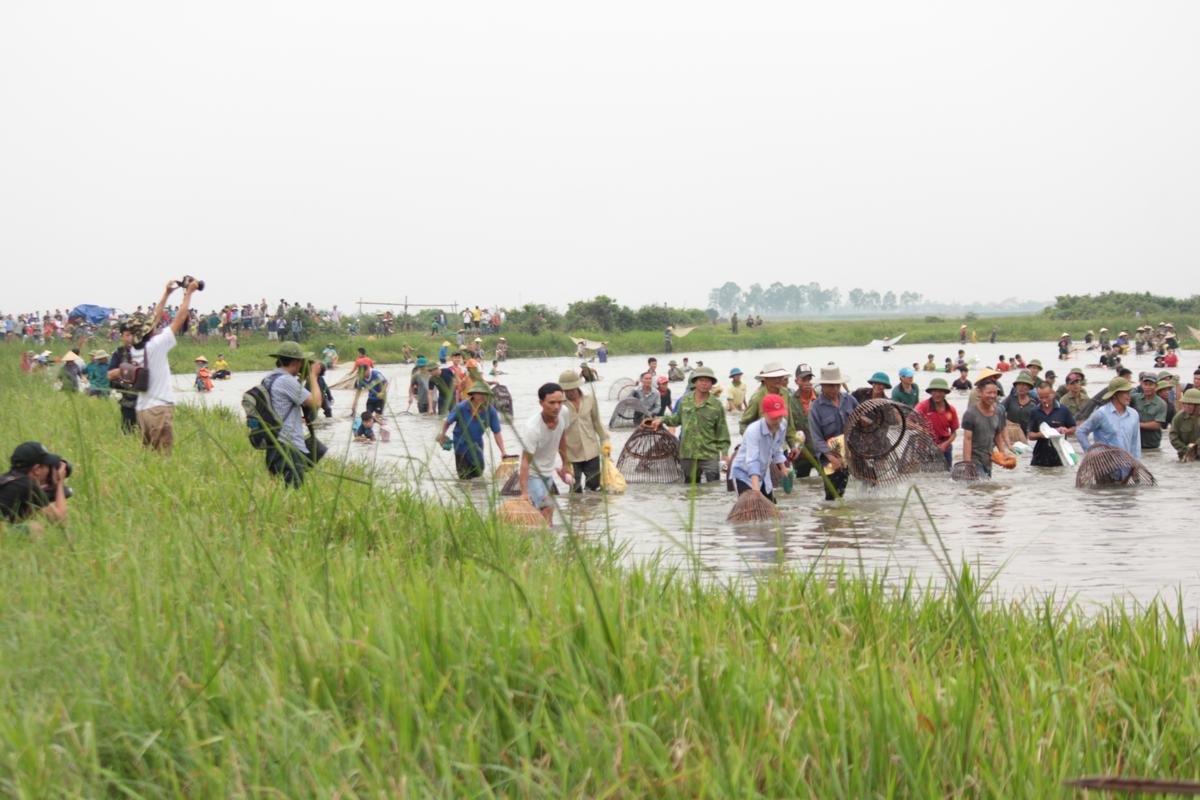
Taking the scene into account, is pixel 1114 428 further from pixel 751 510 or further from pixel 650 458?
pixel 751 510

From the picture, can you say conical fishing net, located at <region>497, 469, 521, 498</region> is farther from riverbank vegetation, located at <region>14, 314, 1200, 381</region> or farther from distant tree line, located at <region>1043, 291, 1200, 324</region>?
distant tree line, located at <region>1043, 291, 1200, 324</region>

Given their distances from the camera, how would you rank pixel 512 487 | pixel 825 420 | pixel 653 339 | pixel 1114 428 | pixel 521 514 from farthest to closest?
pixel 653 339 → pixel 1114 428 → pixel 825 420 → pixel 512 487 → pixel 521 514

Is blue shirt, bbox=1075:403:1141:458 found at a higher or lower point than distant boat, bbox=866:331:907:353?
higher

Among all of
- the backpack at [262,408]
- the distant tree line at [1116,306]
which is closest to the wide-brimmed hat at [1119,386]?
the backpack at [262,408]

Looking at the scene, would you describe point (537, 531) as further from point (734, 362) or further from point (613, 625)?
point (734, 362)

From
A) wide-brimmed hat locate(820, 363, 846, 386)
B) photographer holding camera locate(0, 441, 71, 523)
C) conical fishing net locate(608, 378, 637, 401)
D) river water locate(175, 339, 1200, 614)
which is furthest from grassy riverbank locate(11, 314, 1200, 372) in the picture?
photographer holding camera locate(0, 441, 71, 523)

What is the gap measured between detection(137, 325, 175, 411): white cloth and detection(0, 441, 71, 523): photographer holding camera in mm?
4349

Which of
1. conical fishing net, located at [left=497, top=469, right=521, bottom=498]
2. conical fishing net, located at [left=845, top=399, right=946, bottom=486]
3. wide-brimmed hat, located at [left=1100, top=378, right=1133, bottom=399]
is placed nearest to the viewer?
conical fishing net, located at [left=497, top=469, right=521, bottom=498]

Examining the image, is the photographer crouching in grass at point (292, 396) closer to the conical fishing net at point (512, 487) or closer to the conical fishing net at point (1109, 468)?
the conical fishing net at point (512, 487)

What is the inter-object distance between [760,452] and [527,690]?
25.6ft

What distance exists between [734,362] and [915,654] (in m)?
59.0

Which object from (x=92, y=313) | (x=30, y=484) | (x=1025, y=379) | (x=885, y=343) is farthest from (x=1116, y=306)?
(x=30, y=484)

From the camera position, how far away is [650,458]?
17.5 meters

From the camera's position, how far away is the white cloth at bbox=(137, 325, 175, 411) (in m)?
11.8
